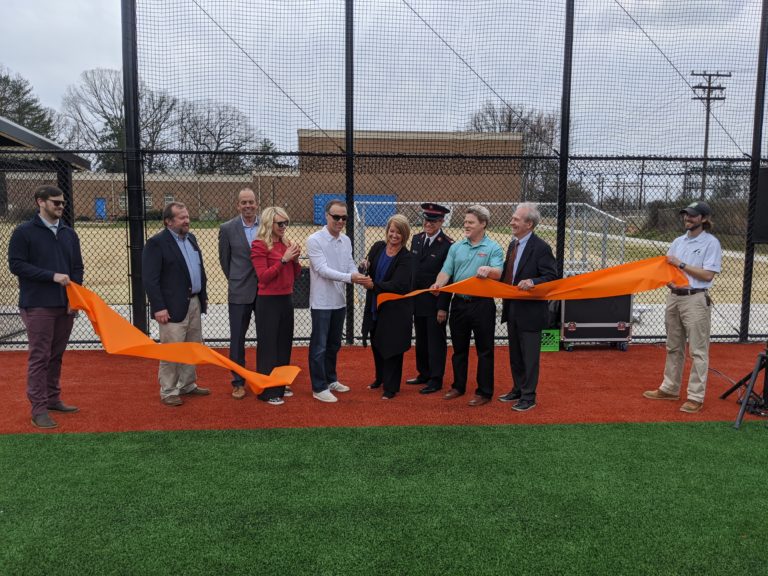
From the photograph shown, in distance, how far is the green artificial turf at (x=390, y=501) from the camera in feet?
9.67

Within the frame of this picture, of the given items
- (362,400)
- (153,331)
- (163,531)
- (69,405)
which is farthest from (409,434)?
(153,331)

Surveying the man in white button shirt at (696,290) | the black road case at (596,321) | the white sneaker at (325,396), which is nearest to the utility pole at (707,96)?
the black road case at (596,321)

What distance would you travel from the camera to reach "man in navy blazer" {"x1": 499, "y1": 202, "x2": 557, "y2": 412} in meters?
5.21

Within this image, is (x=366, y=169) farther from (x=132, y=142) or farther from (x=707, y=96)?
(x=707, y=96)

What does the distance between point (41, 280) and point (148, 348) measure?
949 millimetres

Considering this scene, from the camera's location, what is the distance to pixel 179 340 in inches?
212

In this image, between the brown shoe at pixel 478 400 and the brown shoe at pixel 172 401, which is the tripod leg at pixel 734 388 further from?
the brown shoe at pixel 172 401

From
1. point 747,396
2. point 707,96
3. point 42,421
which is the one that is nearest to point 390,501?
point 42,421

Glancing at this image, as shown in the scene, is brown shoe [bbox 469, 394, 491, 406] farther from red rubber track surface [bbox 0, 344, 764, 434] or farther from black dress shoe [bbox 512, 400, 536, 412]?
black dress shoe [bbox 512, 400, 536, 412]

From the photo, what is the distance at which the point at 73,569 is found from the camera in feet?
9.29

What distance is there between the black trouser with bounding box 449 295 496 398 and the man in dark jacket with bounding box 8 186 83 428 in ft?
10.7

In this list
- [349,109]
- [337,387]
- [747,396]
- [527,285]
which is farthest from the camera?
[349,109]

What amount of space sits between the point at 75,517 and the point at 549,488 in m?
2.73

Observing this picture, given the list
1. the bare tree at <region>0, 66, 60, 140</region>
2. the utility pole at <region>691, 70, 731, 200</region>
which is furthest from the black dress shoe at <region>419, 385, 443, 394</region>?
the bare tree at <region>0, 66, 60, 140</region>
